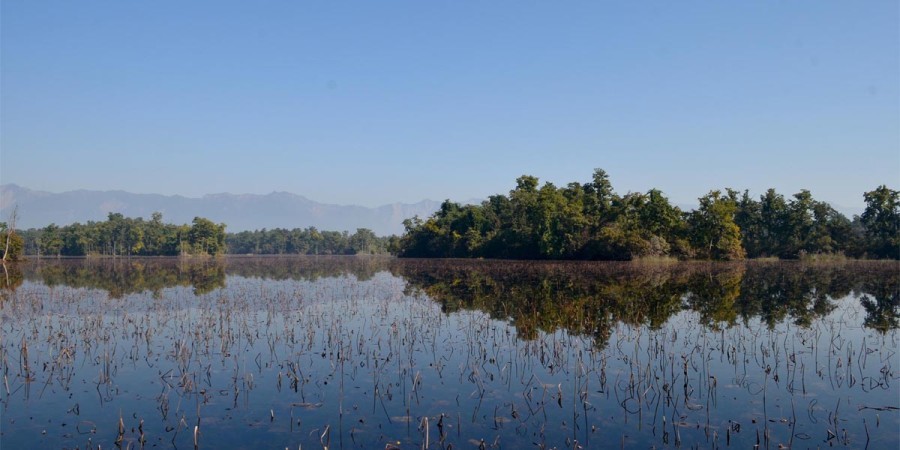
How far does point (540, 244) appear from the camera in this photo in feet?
261

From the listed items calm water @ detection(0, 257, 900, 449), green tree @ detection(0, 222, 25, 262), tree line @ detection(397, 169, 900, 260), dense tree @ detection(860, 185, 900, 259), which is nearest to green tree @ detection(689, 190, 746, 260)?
tree line @ detection(397, 169, 900, 260)

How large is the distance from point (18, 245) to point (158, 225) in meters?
72.9

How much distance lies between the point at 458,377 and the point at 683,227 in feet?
230

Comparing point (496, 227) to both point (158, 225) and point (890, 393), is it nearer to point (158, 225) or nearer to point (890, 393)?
point (890, 393)

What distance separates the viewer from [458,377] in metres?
12.2

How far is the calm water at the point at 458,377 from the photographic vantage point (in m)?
8.67

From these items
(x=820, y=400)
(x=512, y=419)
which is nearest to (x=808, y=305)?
(x=820, y=400)

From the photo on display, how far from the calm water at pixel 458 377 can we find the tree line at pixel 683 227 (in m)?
51.8

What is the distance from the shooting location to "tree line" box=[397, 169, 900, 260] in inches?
2881

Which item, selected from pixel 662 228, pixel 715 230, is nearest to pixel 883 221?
pixel 715 230

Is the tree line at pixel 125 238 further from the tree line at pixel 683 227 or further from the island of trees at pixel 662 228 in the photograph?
the tree line at pixel 683 227

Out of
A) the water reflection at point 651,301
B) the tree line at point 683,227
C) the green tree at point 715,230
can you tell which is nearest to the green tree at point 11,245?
the tree line at point 683,227

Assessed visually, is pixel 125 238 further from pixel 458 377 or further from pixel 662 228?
pixel 458 377

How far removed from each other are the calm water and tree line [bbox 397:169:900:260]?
5183 cm
